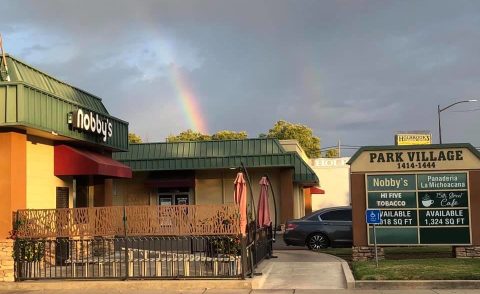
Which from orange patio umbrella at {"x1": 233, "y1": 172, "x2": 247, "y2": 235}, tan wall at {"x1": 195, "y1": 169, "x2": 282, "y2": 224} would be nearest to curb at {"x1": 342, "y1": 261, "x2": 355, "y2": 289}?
orange patio umbrella at {"x1": 233, "y1": 172, "x2": 247, "y2": 235}

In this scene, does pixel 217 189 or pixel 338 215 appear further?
pixel 217 189

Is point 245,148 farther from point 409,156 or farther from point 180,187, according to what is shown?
point 409,156

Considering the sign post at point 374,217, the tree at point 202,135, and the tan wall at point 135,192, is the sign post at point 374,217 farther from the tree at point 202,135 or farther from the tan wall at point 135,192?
the tree at point 202,135

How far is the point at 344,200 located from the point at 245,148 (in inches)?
986

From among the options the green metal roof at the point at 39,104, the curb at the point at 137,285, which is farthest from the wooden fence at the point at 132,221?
the green metal roof at the point at 39,104

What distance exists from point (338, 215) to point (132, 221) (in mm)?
9278

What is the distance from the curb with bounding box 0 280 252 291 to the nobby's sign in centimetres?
439

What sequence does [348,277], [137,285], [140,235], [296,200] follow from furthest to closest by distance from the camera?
[296,200], [140,235], [348,277], [137,285]

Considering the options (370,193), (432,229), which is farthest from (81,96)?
(432,229)

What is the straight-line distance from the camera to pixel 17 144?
12.8 metres

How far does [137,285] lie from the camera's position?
38.1 ft

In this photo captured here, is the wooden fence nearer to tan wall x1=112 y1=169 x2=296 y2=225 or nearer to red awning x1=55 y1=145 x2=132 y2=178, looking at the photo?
red awning x1=55 y1=145 x2=132 y2=178

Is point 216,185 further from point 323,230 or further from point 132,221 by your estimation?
point 132,221

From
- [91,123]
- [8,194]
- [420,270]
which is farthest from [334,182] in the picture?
[8,194]
